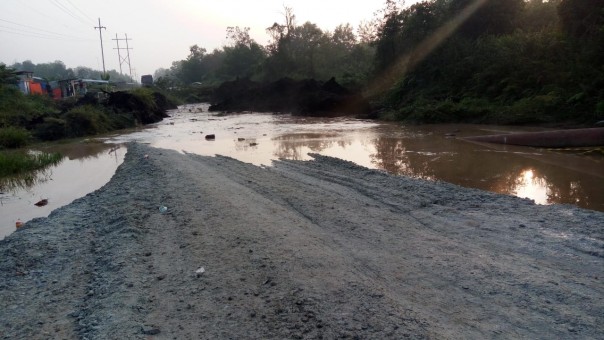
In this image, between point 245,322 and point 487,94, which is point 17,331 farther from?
point 487,94

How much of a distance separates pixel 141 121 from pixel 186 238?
2436 cm

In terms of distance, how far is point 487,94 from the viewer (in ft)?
64.1

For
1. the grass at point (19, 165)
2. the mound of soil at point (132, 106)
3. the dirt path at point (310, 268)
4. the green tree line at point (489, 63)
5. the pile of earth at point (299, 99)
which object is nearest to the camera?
the dirt path at point (310, 268)

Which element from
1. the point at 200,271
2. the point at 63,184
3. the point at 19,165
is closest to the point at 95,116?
the point at 19,165

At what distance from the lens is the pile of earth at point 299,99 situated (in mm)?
28453

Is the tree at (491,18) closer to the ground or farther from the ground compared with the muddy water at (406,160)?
farther from the ground

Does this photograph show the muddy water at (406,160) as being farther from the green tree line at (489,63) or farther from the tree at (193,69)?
the tree at (193,69)

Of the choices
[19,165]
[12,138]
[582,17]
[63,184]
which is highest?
[582,17]

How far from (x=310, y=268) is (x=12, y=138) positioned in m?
17.8

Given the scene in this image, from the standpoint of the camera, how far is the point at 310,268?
155 inches

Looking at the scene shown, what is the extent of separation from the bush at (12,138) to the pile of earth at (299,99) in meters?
16.5

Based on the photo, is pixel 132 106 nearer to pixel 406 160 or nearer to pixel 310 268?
pixel 406 160

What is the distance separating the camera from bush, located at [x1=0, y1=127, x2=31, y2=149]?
17.2m

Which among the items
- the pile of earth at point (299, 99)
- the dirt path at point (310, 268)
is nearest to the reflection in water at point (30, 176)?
the dirt path at point (310, 268)
